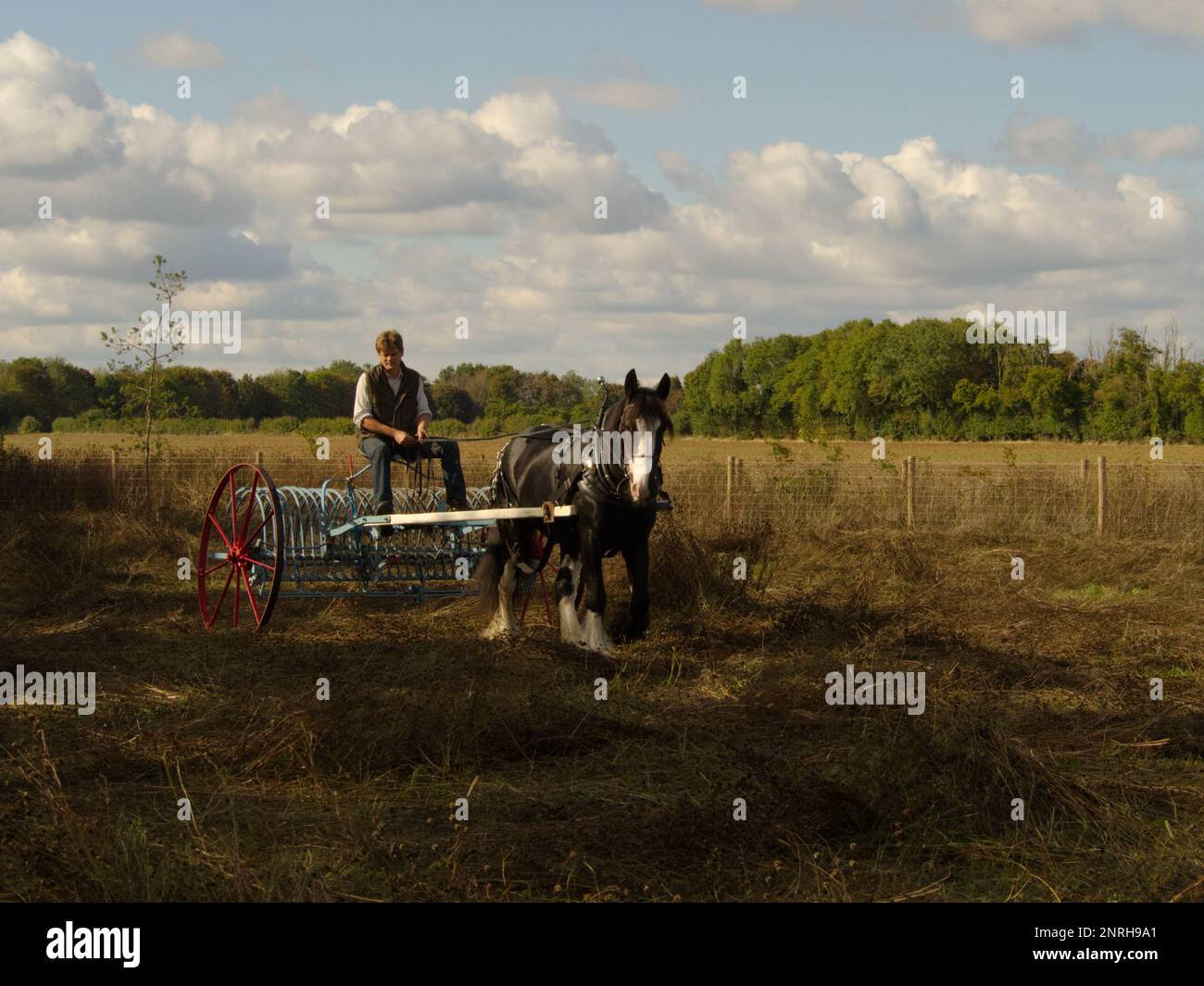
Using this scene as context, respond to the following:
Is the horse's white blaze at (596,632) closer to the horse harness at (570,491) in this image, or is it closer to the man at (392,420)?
the horse harness at (570,491)

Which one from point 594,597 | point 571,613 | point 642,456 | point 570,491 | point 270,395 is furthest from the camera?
point 270,395

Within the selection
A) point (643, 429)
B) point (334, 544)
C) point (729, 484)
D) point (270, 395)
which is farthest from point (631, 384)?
point (270, 395)

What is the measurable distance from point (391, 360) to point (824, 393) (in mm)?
72288

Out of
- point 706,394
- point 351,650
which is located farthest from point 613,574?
point 706,394

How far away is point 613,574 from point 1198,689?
529 cm

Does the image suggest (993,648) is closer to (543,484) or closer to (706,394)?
(543,484)

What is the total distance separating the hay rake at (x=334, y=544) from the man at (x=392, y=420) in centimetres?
16

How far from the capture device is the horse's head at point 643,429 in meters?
8.31

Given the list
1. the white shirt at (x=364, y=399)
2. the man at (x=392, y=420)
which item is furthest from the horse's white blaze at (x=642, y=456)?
the white shirt at (x=364, y=399)

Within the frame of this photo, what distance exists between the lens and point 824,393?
8056 centimetres

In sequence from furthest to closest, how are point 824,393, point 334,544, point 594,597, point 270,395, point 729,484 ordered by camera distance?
1. point 824,393
2. point 270,395
3. point 729,484
4. point 334,544
5. point 594,597

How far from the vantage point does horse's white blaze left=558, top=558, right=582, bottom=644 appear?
9.52 metres

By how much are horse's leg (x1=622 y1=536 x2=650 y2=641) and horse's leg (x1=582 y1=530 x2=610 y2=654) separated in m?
0.19

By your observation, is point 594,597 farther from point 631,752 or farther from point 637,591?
point 631,752
